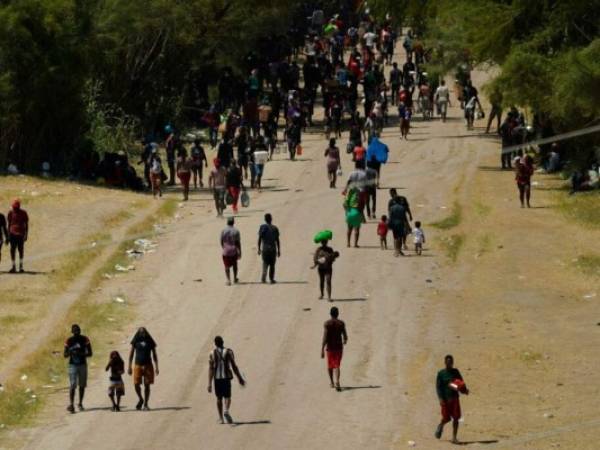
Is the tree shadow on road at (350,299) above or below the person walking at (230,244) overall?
below

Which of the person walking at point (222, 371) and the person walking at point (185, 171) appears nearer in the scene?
the person walking at point (222, 371)

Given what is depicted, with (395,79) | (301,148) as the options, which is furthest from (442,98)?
(301,148)

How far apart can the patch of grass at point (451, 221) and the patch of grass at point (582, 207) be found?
221 centimetres

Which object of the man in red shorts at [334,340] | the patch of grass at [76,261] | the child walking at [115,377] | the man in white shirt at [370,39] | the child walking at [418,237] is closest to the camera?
the child walking at [115,377]

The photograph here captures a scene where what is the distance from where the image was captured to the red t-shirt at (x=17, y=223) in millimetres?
33406

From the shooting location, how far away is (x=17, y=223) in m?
33.5

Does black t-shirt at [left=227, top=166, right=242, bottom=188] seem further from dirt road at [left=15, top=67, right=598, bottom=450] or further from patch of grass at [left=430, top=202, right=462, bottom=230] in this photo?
patch of grass at [left=430, top=202, right=462, bottom=230]

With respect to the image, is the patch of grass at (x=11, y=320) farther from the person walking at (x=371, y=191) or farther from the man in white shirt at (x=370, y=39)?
the man in white shirt at (x=370, y=39)

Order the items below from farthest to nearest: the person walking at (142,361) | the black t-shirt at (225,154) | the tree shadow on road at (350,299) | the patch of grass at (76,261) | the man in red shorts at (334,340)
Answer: the black t-shirt at (225,154)
the patch of grass at (76,261)
the tree shadow on road at (350,299)
the man in red shorts at (334,340)
the person walking at (142,361)

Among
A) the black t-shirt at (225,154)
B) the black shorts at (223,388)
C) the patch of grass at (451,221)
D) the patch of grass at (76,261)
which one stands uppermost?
the black t-shirt at (225,154)

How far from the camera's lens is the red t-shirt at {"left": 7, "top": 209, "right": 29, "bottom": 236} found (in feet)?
110

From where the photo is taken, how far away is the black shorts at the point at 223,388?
24.3m

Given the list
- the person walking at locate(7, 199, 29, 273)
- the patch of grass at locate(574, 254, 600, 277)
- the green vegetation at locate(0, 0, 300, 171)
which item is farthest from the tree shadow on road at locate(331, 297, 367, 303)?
the green vegetation at locate(0, 0, 300, 171)

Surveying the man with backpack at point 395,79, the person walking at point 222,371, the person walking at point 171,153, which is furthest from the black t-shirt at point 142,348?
the man with backpack at point 395,79
